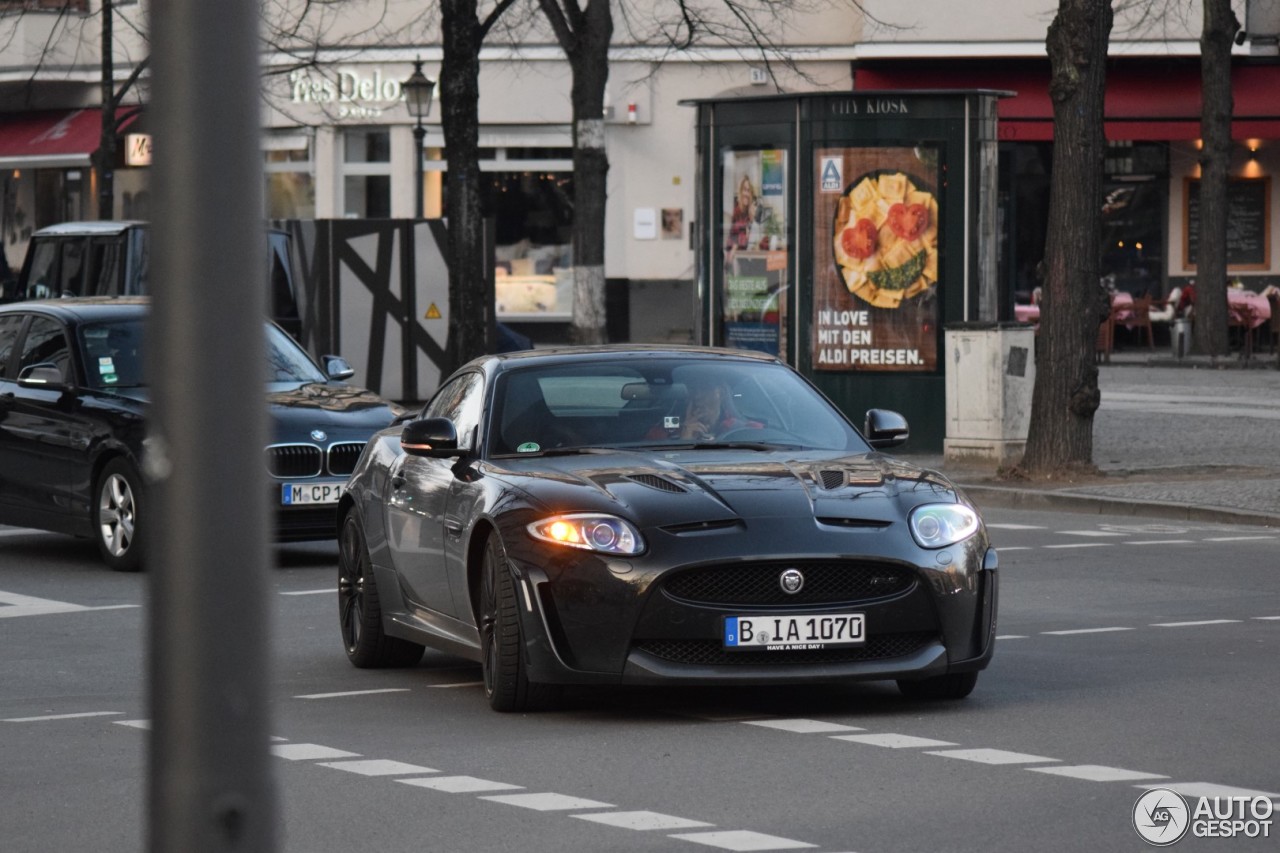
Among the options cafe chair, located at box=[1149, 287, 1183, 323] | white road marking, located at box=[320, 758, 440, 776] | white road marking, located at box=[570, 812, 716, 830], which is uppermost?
cafe chair, located at box=[1149, 287, 1183, 323]

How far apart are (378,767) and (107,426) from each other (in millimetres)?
7513

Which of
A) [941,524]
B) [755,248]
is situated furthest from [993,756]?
[755,248]

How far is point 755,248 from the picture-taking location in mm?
22703

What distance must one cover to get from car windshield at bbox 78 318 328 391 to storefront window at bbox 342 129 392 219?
27970mm

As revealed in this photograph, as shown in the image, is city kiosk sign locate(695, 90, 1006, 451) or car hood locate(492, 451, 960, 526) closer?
car hood locate(492, 451, 960, 526)

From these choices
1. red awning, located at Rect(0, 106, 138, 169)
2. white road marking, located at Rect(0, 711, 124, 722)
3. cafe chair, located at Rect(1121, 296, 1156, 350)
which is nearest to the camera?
white road marking, located at Rect(0, 711, 124, 722)

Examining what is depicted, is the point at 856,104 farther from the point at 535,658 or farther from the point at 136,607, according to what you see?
the point at 535,658

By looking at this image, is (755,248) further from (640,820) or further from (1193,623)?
(640,820)

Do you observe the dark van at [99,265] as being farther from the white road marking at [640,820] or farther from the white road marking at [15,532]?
the white road marking at [640,820]

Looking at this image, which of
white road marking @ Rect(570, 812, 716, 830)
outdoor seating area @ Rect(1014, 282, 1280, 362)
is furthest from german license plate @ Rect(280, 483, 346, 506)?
outdoor seating area @ Rect(1014, 282, 1280, 362)

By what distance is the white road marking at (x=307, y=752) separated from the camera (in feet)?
26.3

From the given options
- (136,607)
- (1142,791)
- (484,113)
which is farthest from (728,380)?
(484,113)

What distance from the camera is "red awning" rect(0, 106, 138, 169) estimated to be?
148 feet

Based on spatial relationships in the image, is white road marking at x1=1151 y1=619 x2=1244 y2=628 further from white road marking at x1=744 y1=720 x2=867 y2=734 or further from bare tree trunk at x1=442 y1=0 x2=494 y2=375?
bare tree trunk at x1=442 y1=0 x2=494 y2=375
